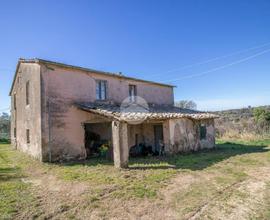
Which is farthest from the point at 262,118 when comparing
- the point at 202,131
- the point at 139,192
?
the point at 139,192

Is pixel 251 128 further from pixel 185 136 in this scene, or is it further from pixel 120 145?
pixel 120 145

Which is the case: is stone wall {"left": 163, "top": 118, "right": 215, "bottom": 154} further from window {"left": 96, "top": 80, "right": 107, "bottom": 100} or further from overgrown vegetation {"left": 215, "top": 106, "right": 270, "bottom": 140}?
overgrown vegetation {"left": 215, "top": 106, "right": 270, "bottom": 140}

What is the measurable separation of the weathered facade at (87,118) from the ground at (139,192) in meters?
2.28

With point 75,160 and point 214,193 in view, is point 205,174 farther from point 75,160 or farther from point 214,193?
point 75,160

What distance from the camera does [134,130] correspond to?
17812 mm

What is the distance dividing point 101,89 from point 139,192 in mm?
10463

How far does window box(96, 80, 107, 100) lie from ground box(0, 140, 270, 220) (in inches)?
238

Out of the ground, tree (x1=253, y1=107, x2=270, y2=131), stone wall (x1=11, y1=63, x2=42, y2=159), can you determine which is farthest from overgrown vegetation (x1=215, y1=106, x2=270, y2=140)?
stone wall (x1=11, y1=63, x2=42, y2=159)

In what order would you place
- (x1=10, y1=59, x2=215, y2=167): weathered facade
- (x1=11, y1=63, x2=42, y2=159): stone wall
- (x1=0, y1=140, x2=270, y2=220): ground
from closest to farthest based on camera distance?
(x1=0, y1=140, x2=270, y2=220): ground < (x1=10, y1=59, x2=215, y2=167): weathered facade < (x1=11, y1=63, x2=42, y2=159): stone wall

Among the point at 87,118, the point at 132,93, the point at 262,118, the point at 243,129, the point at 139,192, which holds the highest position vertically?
the point at 132,93

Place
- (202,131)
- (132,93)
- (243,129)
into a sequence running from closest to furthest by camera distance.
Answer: (202,131)
(132,93)
(243,129)

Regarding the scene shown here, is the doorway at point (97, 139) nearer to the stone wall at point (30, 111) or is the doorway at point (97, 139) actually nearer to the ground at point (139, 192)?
the stone wall at point (30, 111)

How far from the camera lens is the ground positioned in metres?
5.98

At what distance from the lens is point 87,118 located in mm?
14867
